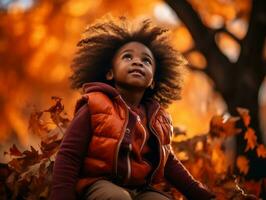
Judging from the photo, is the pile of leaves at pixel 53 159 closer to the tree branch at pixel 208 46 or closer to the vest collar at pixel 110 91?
the vest collar at pixel 110 91

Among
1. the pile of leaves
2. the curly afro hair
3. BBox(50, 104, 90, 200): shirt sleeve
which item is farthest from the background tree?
BBox(50, 104, 90, 200): shirt sleeve

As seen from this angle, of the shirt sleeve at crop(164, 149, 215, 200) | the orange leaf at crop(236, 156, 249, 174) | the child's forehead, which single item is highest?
the child's forehead

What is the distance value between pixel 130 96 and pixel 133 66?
0.15m

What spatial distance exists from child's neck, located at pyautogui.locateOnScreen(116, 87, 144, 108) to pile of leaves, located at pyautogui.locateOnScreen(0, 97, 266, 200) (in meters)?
0.54

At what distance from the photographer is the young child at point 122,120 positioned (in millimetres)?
2367

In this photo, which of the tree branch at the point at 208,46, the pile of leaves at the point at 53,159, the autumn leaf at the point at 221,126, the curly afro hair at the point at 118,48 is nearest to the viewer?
the curly afro hair at the point at 118,48

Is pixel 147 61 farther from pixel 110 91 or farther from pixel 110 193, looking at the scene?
pixel 110 193

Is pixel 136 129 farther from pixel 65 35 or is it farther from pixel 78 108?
pixel 65 35

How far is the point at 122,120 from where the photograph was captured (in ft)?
8.07

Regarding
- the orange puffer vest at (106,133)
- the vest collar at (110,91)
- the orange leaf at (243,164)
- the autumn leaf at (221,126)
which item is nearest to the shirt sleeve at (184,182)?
the orange puffer vest at (106,133)

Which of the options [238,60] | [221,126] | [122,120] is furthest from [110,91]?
[238,60]

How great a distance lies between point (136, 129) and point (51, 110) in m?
0.84

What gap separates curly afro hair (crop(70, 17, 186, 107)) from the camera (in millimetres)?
2830

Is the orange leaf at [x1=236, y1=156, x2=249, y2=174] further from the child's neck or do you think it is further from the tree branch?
the child's neck
